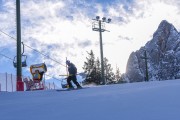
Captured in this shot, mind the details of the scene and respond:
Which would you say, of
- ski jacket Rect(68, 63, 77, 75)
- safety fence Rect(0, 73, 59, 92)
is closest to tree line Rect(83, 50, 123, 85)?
safety fence Rect(0, 73, 59, 92)

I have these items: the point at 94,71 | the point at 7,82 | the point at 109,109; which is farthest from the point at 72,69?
the point at 94,71

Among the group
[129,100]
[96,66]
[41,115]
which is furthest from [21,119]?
[96,66]

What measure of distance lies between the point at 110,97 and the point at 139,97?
983mm

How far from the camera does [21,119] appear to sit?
8609 millimetres

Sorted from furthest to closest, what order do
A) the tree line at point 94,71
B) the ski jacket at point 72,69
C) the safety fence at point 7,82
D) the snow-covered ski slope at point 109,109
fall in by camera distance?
1. the tree line at point 94,71
2. the safety fence at point 7,82
3. the ski jacket at point 72,69
4. the snow-covered ski slope at point 109,109

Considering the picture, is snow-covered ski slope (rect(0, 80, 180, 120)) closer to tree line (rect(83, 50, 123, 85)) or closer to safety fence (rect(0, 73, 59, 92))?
safety fence (rect(0, 73, 59, 92))

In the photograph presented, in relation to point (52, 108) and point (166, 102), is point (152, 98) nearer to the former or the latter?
point (166, 102)

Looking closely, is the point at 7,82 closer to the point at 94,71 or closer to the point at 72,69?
the point at 72,69

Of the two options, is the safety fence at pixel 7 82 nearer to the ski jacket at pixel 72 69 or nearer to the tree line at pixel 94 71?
the ski jacket at pixel 72 69

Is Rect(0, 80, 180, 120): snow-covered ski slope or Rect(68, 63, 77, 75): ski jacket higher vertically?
Rect(68, 63, 77, 75): ski jacket

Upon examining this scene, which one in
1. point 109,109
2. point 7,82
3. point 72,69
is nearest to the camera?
point 109,109

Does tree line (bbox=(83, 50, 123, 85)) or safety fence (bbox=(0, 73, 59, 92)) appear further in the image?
tree line (bbox=(83, 50, 123, 85))

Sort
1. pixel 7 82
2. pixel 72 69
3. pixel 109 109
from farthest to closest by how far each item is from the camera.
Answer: pixel 7 82, pixel 72 69, pixel 109 109

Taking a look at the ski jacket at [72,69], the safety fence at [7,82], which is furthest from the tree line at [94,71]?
the ski jacket at [72,69]
